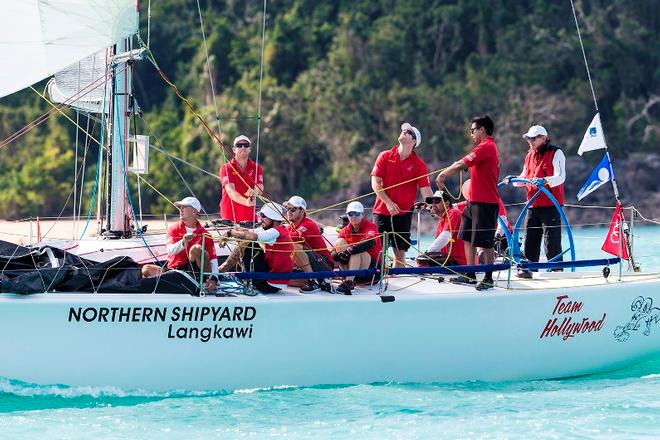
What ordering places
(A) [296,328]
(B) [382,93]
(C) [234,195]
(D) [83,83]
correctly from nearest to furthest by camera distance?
1. (A) [296,328]
2. (C) [234,195]
3. (D) [83,83]
4. (B) [382,93]

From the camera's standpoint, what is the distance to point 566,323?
354 inches

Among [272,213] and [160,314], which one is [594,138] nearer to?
[272,213]

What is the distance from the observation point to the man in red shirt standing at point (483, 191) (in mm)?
8922

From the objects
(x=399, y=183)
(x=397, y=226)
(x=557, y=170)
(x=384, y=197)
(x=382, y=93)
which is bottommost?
(x=397, y=226)

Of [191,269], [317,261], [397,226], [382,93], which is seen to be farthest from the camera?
[382,93]

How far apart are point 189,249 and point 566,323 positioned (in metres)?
3.06

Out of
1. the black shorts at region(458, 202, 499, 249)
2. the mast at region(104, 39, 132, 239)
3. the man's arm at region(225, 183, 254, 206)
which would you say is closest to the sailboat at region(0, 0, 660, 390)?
the black shorts at region(458, 202, 499, 249)

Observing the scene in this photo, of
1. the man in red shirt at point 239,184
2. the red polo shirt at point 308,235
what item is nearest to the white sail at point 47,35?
the man in red shirt at point 239,184

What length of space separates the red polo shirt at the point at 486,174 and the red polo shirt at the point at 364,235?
871 mm

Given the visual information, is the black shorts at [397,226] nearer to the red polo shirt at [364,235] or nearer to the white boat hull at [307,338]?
→ the white boat hull at [307,338]

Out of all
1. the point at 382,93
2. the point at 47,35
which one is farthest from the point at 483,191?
the point at 382,93

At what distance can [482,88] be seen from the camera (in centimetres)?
3116

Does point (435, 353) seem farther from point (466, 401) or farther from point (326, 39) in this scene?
point (326, 39)

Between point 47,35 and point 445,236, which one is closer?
point 47,35
